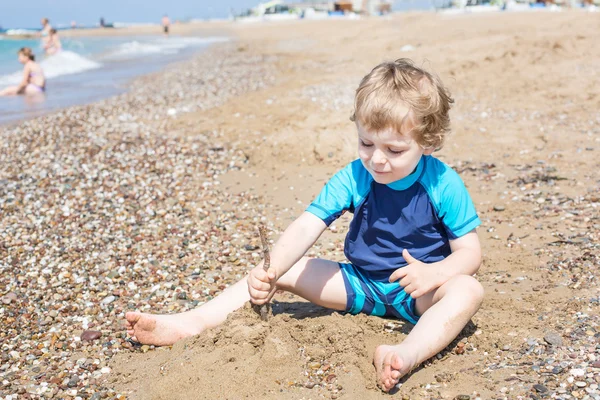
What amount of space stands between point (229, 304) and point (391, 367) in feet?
3.64

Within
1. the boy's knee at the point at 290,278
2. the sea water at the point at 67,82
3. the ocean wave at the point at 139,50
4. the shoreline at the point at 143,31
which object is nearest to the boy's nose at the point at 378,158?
the boy's knee at the point at 290,278

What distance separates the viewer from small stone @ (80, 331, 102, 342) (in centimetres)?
335

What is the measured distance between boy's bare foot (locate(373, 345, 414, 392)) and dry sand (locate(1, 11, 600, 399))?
7 cm

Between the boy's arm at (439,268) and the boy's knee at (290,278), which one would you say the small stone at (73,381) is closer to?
the boy's knee at (290,278)

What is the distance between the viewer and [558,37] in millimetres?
12438

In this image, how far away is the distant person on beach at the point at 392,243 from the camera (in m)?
2.80

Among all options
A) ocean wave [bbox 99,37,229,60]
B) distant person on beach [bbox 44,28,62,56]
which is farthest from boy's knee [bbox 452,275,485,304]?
ocean wave [bbox 99,37,229,60]

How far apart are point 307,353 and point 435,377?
0.64 metres

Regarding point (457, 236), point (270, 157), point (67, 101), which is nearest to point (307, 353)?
point (457, 236)

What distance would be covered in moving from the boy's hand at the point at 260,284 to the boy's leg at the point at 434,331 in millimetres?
674

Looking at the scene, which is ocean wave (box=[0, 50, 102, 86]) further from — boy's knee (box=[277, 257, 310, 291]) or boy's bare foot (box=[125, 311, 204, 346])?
boy's knee (box=[277, 257, 310, 291])

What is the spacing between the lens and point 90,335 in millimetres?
Result: 3373

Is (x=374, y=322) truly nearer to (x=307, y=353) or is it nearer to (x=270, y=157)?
(x=307, y=353)

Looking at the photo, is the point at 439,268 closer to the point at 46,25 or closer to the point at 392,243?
the point at 392,243
